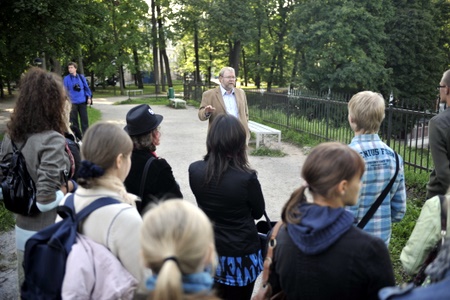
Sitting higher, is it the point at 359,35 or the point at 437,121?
the point at 359,35

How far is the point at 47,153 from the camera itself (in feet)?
9.18

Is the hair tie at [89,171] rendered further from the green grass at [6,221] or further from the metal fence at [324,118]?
the metal fence at [324,118]

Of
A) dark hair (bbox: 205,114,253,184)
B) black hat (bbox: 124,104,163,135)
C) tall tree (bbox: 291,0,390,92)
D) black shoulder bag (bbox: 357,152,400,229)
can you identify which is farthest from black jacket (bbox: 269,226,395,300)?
tall tree (bbox: 291,0,390,92)

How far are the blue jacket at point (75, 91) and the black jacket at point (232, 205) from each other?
8.25 metres

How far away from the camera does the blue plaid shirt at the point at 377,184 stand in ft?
9.59

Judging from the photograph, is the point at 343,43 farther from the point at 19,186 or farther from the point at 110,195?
the point at 110,195

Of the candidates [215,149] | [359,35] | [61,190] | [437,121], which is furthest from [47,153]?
[359,35]

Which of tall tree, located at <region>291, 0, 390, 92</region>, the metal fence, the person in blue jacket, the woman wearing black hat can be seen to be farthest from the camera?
tall tree, located at <region>291, 0, 390, 92</region>

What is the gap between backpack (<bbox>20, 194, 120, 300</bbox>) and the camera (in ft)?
6.21

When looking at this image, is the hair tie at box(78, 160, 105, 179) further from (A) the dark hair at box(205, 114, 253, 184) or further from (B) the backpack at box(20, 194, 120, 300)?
(A) the dark hair at box(205, 114, 253, 184)

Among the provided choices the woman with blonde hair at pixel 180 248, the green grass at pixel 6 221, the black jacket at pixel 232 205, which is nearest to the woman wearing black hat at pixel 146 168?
the black jacket at pixel 232 205

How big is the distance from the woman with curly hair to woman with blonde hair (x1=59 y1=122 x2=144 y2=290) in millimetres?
761

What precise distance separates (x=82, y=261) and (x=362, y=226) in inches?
74.6

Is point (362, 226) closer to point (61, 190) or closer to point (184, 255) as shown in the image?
point (184, 255)
